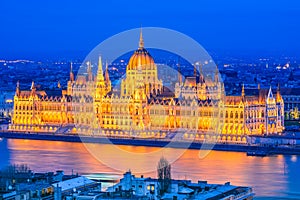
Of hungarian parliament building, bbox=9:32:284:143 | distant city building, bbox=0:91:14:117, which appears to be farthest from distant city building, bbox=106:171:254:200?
distant city building, bbox=0:91:14:117

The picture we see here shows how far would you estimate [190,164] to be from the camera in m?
20.0

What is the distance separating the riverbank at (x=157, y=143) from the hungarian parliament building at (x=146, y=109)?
2.02 ft

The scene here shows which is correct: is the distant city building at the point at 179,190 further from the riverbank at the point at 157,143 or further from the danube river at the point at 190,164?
the riverbank at the point at 157,143

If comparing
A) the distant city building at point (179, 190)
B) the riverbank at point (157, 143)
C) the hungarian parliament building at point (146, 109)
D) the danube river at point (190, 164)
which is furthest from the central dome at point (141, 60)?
the distant city building at point (179, 190)

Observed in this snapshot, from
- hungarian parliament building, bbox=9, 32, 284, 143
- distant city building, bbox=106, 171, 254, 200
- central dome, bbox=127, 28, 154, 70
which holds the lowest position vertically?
distant city building, bbox=106, 171, 254, 200

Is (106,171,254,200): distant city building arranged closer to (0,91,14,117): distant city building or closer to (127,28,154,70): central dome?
(127,28,154,70): central dome

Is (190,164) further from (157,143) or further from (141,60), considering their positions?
(141,60)

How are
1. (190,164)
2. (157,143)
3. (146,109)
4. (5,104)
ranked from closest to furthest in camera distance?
(190,164)
(157,143)
(146,109)
(5,104)

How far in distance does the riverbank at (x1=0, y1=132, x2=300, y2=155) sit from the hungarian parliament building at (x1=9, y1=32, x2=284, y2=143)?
0.62 metres

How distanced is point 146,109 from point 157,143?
2138 millimetres

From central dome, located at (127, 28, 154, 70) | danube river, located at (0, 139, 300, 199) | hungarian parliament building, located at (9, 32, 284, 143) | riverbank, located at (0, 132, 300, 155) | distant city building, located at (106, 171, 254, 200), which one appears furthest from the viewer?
central dome, located at (127, 28, 154, 70)

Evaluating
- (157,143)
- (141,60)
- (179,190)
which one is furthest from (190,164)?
(141,60)

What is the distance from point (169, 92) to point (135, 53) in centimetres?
137

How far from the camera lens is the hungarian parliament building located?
25.8m
